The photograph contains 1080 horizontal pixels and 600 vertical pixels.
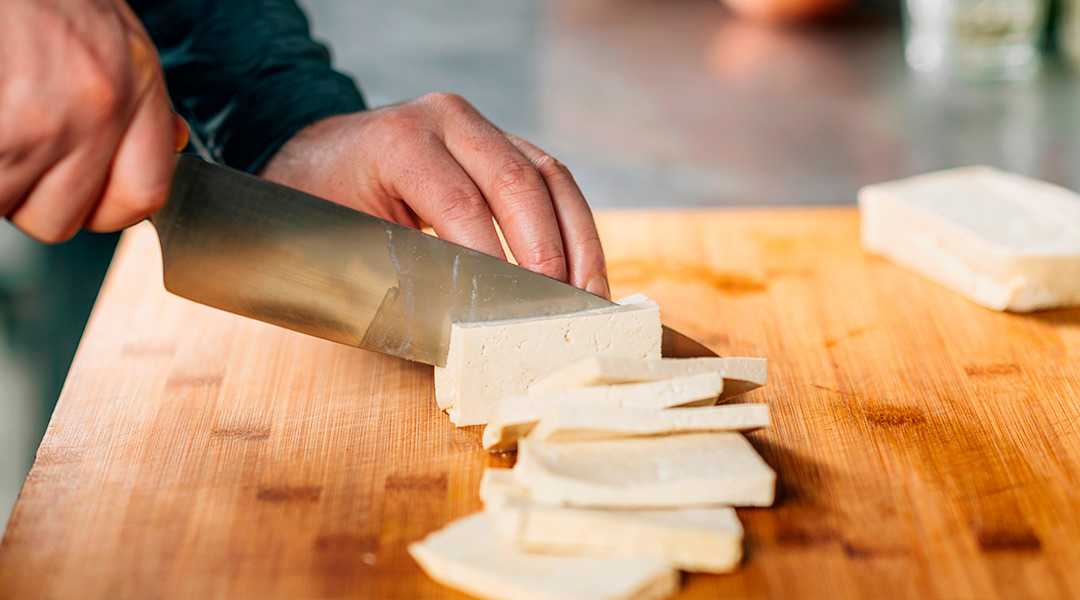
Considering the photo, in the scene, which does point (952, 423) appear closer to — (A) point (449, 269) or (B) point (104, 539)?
(A) point (449, 269)

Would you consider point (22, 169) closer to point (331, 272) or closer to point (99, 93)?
point (99, 93)

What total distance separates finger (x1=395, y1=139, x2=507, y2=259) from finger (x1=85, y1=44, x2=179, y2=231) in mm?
464

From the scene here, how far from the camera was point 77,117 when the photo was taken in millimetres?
1163

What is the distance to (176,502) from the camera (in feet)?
4.71

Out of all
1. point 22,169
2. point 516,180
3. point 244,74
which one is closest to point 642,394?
point 516,180

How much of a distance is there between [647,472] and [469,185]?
2.11 feet

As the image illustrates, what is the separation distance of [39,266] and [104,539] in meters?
1.90

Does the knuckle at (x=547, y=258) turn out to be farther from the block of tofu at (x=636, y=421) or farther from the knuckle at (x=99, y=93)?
the knuckle at (x=99, y=93)

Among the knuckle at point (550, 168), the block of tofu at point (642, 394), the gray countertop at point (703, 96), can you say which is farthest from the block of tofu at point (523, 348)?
the gray countertop at point (703, 96)

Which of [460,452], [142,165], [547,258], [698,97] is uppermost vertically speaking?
→ [142,165]

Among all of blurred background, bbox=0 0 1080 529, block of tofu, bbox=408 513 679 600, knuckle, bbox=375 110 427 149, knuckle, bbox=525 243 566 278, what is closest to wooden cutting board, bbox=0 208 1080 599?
block of tofu, bbox=408 513 679 600

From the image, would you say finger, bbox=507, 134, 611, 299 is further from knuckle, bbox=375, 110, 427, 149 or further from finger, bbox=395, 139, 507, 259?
knuckle, bbox=375, 110, 427, 149

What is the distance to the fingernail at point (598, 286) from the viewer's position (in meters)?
1.67

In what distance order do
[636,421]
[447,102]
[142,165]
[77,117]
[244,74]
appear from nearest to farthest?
[77,117] < [142,165] < [636,421] < [447,102] < [244,74]
